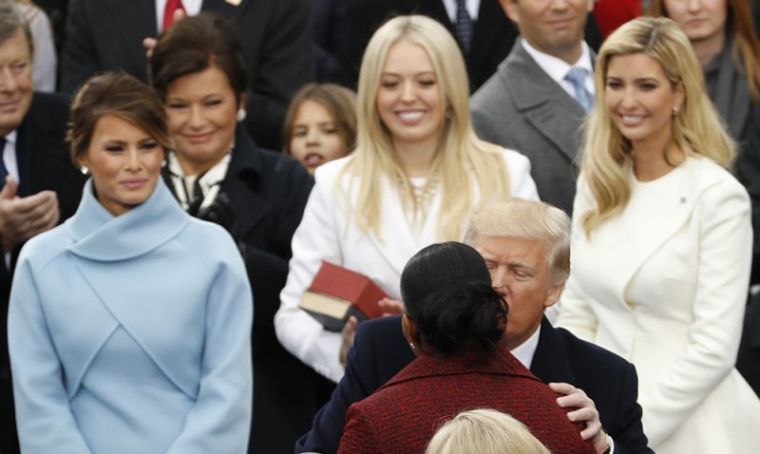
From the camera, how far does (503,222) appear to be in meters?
4.89

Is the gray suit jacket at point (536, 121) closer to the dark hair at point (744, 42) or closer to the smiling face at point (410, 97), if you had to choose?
the smiling face at point (410, 97)

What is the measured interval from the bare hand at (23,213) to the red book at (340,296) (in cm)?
112

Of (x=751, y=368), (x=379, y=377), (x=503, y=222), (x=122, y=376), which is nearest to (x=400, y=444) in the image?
(x=379, y=377)

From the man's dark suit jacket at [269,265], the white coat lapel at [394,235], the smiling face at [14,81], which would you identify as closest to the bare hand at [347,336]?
the white coat lapel at [394,235]

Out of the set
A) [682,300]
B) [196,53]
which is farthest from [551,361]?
[196,53]

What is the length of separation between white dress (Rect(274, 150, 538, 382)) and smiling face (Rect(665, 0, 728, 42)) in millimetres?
1412

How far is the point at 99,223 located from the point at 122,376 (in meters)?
0.53

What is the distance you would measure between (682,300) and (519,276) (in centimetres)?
138

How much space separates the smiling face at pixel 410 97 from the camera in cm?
682

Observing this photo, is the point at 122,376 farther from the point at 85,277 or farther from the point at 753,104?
the point at 753,104

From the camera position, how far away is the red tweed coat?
405cm

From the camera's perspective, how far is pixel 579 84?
25.3 ft

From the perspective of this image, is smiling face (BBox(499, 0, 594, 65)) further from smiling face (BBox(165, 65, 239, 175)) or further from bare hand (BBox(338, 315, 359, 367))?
bare hand (BBox(338, 315, 359, 367))

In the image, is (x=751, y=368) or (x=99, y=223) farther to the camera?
(x=751, y=368)
